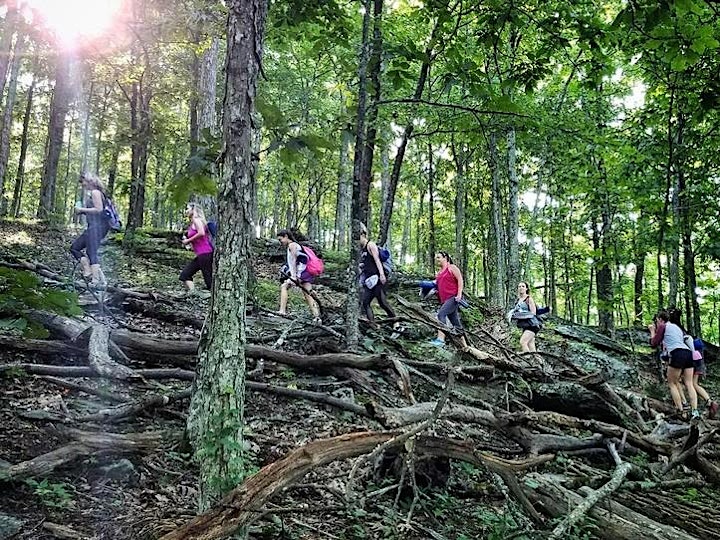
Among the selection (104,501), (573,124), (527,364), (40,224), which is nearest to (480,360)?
(527,364)

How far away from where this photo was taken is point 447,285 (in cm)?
1027

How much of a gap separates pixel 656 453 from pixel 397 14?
8606 millimetres

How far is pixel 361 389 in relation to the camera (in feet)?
20.5

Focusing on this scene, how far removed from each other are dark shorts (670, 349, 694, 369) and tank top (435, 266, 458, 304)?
3936 mm

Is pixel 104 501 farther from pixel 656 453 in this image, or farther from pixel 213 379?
pixel 656 453

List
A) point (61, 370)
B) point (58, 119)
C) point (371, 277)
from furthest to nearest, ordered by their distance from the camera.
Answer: point (58, 119), point (371, 277), point (61, 370)

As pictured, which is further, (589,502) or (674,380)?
(674,380)

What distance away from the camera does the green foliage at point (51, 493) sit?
10.6ft

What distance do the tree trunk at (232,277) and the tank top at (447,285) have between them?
7094mm

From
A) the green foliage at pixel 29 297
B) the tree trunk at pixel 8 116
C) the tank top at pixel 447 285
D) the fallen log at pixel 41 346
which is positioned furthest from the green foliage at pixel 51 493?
the tree trunk at pixel 8 116

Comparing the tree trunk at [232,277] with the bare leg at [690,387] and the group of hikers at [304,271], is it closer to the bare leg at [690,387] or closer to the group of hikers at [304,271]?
the group of hikers at [304,271]

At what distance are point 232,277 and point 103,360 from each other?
8.98 feet

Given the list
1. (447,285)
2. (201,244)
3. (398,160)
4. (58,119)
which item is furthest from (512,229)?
(58,119)

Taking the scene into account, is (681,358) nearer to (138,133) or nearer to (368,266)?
(368,266)
